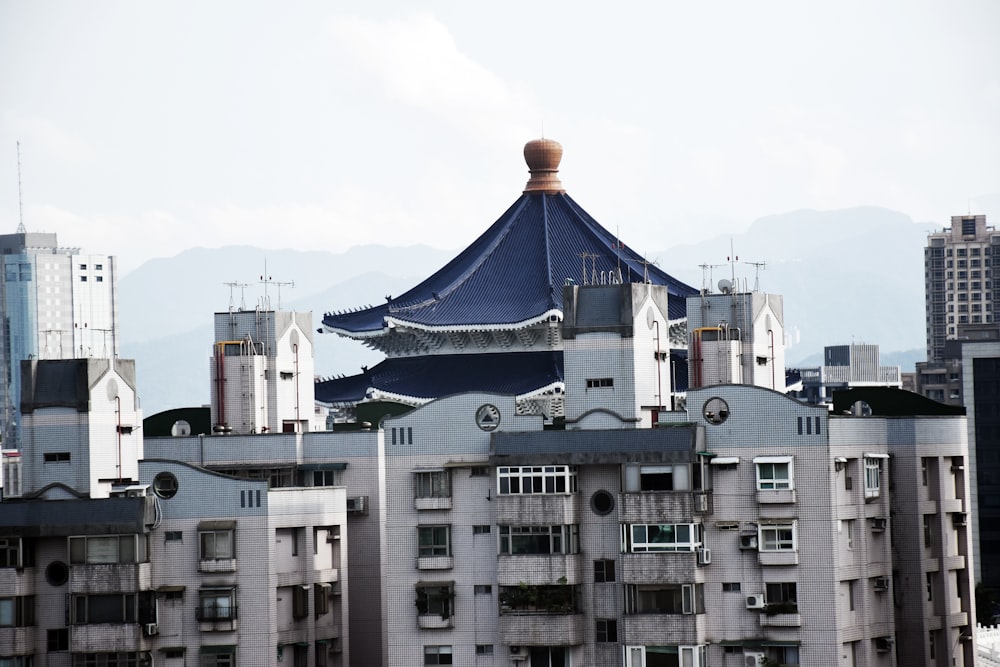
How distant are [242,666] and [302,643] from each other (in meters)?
2.35

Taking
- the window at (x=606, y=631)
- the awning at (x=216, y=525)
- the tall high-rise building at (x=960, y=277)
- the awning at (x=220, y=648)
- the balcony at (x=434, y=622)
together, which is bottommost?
the awning at (x=220, y=648)

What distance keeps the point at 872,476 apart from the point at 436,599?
11359mm

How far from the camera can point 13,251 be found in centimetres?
19338

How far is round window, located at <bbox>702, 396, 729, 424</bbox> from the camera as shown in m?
50.0

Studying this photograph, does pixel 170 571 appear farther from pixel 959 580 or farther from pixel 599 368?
pixel 959 580

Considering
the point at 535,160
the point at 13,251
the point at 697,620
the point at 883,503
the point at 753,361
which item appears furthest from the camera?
A: the point at 13,251

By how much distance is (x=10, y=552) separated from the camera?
50812mm

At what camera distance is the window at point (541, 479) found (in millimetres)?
50375

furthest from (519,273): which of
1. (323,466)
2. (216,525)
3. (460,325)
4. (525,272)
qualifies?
(216,525)

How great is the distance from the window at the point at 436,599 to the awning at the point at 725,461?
725cm

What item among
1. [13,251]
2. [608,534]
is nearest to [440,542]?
[608,534]

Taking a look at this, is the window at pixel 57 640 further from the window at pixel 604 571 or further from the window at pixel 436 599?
the window at pixel 604 571

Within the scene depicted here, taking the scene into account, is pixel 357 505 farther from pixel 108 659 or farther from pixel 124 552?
pixel 108 659

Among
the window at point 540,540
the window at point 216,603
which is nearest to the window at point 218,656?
the window at point 216,603
